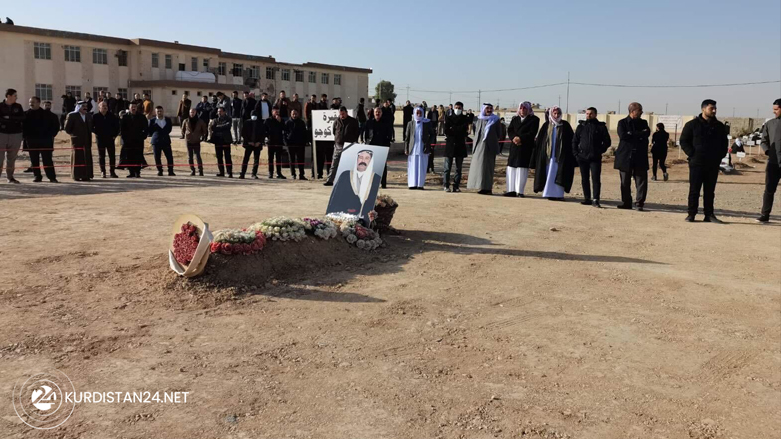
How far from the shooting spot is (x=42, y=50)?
1689 inches

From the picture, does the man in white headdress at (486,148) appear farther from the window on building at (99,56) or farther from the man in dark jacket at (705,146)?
the window on building at (99,56)

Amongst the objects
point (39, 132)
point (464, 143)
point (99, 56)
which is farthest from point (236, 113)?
point (99, 56)

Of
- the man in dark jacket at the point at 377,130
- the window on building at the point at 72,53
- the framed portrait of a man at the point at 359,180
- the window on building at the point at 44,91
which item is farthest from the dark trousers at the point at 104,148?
the window on building at the point at 72,53

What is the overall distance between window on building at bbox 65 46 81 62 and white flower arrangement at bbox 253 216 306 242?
142ft

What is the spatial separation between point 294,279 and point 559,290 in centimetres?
280

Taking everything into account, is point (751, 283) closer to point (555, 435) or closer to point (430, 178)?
point (555, 435)

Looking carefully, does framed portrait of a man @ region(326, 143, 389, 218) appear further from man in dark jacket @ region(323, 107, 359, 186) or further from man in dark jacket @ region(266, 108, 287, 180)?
man in dark jacket @ region(266, 108, 287, 180)

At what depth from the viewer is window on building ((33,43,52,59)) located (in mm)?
42594

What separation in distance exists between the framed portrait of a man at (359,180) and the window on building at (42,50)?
41061mm

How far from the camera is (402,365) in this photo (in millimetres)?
4840

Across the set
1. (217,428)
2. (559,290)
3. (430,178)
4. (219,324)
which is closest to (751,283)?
(559,290)

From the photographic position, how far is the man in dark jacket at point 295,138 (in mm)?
17266

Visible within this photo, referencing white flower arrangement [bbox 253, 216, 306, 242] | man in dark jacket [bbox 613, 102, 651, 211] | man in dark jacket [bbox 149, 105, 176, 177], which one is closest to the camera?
white flower arrangement [bbox 253, 216, 306, 242]

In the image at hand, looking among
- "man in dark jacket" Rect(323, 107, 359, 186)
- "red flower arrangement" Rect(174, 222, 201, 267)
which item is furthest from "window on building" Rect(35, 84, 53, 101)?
"red flower arrangement" Rect(174, 222, 201, 267)
